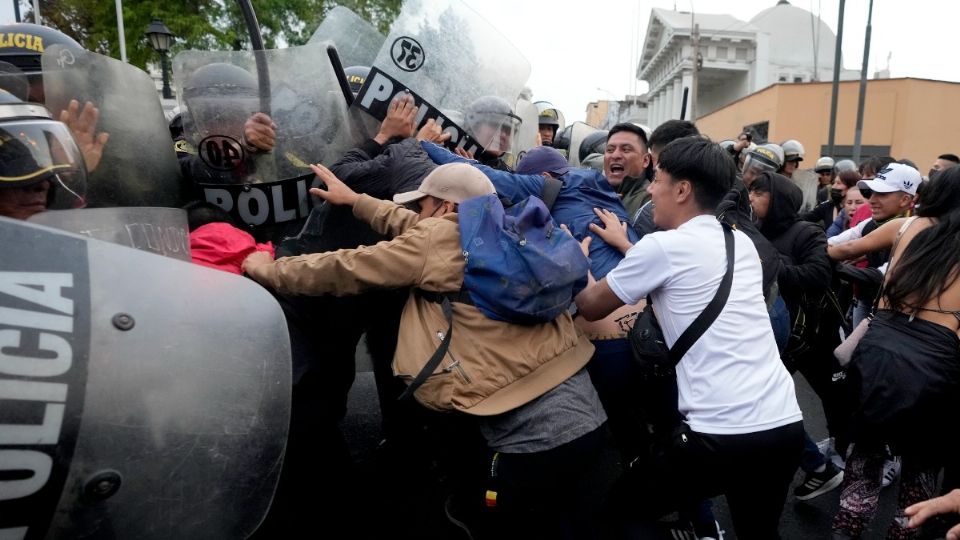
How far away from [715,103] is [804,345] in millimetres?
58404

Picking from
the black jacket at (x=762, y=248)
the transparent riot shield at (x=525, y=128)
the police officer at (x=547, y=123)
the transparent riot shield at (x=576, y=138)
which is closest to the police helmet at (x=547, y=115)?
the police officer at (x=547, y=123)

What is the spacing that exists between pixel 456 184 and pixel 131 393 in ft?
4.24

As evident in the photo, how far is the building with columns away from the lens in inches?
1977

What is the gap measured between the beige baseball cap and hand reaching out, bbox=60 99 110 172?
3.42ft

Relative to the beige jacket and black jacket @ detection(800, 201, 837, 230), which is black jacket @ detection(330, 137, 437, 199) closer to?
the beige jacket

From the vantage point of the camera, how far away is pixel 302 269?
1.97m

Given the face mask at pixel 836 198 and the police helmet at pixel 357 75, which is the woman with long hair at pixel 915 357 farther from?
the face mask at pixel 836 198

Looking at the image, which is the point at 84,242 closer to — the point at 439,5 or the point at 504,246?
the point at 504,246

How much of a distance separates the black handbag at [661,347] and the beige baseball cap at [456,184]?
2.64ft

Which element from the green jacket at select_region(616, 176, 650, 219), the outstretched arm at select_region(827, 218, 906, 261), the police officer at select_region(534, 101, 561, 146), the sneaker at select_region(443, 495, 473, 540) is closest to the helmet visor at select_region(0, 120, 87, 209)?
the sneaker at select_region(443, 495, 473, 540)

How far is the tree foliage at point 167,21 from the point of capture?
1297 centimetres

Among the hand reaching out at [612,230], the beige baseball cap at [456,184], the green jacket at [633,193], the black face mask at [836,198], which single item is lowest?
the black face mask at [836,198]

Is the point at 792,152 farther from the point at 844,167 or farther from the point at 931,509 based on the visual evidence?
the point at 931,509

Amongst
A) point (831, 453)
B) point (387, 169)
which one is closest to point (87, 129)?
point (387, 169)
